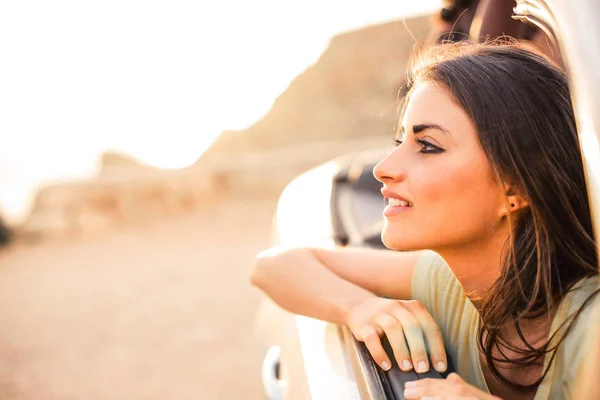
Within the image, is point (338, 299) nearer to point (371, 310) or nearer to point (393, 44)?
point (371, 310)

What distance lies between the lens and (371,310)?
118 cm

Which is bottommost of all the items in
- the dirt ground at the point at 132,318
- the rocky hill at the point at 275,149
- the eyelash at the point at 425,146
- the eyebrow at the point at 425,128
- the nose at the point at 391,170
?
the dirt ground at the point at 132,318

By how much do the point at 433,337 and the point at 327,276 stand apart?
42 cm

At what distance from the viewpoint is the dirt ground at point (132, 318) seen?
10.8ft

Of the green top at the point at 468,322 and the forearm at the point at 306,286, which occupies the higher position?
the forearm at the point at 306,286

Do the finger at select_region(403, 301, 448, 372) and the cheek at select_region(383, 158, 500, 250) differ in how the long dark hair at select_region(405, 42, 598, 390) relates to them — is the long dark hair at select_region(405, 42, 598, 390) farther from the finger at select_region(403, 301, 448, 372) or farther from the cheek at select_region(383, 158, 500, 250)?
the finger at select_region(403, 301, 448, 372)

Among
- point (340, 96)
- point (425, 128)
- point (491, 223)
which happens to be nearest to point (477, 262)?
point (491, 223)

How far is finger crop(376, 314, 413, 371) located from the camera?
104 centimetres

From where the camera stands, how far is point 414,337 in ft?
3.48

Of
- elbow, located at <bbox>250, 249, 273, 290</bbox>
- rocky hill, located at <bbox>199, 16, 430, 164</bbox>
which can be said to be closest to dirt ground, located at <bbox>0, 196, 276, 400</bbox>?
elbow, located at <bbox>250, 249, 273, 290</bbox>

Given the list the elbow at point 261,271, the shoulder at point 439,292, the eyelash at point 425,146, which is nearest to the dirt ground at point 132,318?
the elbow at point 261,271

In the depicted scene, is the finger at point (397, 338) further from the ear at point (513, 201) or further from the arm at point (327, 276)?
the ear at point (513, 201)

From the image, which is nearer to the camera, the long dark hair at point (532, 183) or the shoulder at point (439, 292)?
the long dark hair at point (532, 183)

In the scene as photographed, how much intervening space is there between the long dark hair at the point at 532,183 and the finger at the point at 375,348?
0.27 metres
